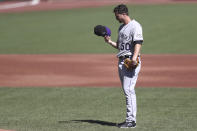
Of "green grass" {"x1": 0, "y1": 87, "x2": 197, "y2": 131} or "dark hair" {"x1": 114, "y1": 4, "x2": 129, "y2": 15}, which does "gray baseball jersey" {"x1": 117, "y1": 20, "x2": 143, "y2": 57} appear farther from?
"green grass" {"x1": 0, "y1": 87, "x2": 197, "y2": 131}

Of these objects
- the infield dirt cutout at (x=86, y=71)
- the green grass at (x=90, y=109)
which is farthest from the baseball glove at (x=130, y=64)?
the infield dirt cutout at (x=86, y=71)

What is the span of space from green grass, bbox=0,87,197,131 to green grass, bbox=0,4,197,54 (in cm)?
826

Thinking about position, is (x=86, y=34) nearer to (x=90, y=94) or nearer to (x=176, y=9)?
(x=176, y=9)

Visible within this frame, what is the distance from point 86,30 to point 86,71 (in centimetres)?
1037

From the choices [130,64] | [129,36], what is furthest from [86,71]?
[130,64]

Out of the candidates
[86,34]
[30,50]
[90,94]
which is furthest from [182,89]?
[86,34]

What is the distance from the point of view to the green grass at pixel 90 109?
34.9 ft

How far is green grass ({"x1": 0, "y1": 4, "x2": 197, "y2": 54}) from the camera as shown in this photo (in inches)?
949

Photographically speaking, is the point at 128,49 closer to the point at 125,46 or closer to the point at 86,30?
the point at 125,46

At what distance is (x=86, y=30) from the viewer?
28.5 metres

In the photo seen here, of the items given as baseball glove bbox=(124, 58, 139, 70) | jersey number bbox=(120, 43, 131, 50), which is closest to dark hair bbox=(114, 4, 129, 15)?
jersey number bbox=(120, 43, 131, 50)

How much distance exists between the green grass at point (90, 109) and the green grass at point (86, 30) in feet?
27.1

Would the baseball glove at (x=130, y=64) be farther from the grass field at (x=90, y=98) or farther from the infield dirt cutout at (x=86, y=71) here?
the infield dirt cutout at (x=86, y=71)

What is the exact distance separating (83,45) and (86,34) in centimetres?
263
